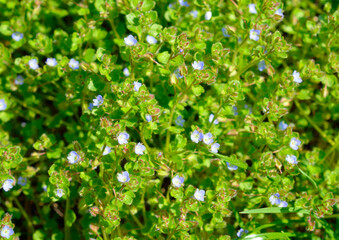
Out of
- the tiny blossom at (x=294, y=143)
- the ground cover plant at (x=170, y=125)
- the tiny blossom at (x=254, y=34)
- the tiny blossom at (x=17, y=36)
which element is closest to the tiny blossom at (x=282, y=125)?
the ground cover plant at (x=170, y=125)

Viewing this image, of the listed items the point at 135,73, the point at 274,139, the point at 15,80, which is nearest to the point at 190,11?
the point at 135,73

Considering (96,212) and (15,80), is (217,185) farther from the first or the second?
(15,80)

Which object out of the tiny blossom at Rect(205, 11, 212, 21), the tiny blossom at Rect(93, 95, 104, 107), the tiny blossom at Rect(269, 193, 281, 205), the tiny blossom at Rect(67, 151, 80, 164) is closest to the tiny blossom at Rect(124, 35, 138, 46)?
the tiny blossom at Rect(93, 95, 104, 107)

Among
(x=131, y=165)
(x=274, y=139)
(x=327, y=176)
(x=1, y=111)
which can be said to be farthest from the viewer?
(x=1, y=111)

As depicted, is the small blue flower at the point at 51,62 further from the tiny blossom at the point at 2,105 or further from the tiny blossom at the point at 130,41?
the tiny blossom at the point at 130,41

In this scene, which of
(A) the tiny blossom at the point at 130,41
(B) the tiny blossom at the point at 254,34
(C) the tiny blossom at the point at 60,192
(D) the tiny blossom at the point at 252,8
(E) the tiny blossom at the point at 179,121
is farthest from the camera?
(D) the tiny blossom at the point at 252,8

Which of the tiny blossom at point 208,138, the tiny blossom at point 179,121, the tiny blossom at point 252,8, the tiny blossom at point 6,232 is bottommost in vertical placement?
the tiny blossom at point 6,232

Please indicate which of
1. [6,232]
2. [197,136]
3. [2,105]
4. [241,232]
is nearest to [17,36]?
[2,105]

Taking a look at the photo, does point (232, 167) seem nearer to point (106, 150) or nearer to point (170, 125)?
point (170, 125)
